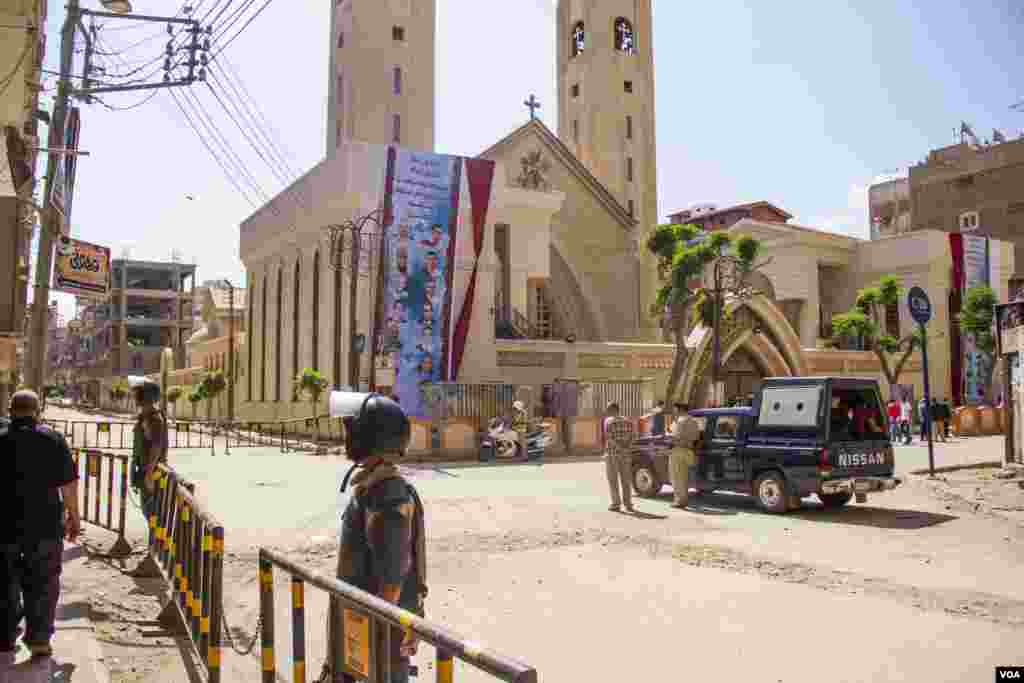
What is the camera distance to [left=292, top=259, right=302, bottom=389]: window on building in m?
34.6

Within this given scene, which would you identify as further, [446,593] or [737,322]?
[737,322]

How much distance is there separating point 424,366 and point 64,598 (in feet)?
64.4

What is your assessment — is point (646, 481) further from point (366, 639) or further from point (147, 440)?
point (366, 639)

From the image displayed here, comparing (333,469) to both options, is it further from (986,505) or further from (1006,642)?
(1006,642)

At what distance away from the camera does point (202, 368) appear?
2172 inches

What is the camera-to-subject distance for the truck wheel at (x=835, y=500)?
12.4m

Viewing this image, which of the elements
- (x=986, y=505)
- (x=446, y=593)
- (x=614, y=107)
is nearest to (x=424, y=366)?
(x=986, y=505)

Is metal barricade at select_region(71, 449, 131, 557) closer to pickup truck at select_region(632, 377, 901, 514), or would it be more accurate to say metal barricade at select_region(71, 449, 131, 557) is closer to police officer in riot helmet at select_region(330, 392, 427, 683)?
police officer in riot helmet at select_region(330, 392, 427, 683)

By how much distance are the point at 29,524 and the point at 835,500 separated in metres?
11.2

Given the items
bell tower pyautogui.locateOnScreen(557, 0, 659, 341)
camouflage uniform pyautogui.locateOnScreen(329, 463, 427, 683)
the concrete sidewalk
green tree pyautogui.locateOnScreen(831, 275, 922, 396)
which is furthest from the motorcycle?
bell tower pyautogui.locateOnScreen(557, 0, 659, 341)

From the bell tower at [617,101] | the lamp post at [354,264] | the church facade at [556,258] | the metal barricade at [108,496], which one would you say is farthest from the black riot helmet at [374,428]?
the bell tower at [617,101]

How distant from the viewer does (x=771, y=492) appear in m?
11.8

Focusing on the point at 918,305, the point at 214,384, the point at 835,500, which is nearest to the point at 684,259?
the point at 918,305

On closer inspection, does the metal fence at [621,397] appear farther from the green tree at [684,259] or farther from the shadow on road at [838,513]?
the shadow on road at [838,513]
